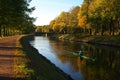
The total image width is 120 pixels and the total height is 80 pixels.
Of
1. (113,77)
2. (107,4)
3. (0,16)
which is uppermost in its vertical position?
(107,4)

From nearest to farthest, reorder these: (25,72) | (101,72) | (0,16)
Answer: (25,72), (101,72), (0,16)

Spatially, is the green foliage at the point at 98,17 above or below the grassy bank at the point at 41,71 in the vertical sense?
above

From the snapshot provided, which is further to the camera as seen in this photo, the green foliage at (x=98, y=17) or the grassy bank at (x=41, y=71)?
the green foliage at (x=98, y=17)

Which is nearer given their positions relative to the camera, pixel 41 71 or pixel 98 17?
pixel 41 71

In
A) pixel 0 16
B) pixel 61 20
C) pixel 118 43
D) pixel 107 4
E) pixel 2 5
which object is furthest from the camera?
pixel 61 20

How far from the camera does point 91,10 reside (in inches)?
3760

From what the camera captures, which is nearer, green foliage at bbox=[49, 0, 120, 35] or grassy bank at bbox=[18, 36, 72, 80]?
grassy bank at bbox=[18, 36, 72, 80]

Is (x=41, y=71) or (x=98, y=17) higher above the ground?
(x=98, y=17)

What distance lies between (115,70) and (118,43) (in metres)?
36.5

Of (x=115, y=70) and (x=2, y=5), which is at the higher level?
(x=2, y=5)

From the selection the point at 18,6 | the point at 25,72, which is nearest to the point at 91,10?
the point at 18,6

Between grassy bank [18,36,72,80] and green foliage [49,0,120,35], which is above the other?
green foliage [49,0,120,35]

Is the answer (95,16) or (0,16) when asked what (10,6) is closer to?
(0,16)

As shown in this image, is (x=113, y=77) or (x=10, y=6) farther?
(x=10, y=6)
